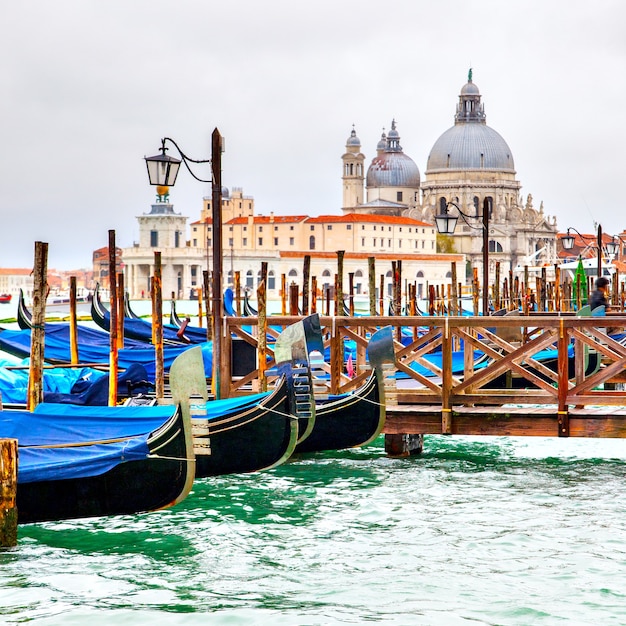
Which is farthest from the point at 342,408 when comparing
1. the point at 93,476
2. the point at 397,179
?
the point at 397,179

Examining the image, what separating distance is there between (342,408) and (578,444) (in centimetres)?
264

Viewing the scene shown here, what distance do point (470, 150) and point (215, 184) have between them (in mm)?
64345

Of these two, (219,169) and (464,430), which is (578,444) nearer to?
(464,430)

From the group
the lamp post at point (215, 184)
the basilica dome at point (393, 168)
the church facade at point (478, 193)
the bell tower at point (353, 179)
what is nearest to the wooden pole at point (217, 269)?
the lamp post at point (215, 184)

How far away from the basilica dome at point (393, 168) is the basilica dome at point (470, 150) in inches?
240

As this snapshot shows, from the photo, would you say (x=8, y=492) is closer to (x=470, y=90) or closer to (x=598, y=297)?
(x=598, y=297)

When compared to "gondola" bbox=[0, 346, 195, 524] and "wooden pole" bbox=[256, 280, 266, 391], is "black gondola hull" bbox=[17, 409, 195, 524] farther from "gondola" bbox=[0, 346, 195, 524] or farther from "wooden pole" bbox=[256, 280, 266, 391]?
"wooden pole" bbox=[256, 280, 266, 391]

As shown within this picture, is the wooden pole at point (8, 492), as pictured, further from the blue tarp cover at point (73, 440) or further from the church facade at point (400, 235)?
the church facade at point (400, 235)

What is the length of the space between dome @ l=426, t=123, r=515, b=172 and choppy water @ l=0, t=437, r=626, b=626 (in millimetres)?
64356

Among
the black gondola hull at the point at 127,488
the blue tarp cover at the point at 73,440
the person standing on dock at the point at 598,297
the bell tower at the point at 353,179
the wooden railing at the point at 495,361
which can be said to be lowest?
the black gondola hull at the point at 127,488

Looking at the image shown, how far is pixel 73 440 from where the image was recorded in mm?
6391

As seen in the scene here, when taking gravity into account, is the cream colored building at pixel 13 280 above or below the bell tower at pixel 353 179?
below

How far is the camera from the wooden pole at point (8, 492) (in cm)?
581

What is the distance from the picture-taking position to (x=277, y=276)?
6831 centimetres
